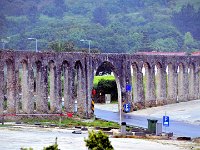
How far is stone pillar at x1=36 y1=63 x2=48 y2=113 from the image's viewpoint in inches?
2549

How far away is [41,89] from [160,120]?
1266 cm

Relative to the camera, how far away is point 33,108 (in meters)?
63.9

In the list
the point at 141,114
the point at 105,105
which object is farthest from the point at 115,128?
the point at 105,105

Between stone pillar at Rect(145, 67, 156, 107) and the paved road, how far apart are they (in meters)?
4.71

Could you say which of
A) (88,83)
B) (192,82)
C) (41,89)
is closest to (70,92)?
(88,83)

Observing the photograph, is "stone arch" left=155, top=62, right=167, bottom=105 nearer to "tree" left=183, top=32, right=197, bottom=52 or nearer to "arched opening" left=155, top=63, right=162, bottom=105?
"arched opening" left=155, top=63, right=162, bottom=105

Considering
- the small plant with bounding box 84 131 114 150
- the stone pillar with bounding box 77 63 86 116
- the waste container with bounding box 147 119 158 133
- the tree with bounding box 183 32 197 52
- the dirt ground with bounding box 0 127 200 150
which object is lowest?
the dirt ground with bounding box 0 127 200 150

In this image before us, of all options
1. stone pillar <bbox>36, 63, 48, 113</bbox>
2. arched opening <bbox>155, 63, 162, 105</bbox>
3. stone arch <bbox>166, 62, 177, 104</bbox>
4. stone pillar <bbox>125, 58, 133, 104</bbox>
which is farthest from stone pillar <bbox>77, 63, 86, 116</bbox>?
stone arch <bbox>166, 62, 177, 104</bbox>

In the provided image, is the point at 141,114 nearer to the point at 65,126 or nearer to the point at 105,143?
the point at 65,126

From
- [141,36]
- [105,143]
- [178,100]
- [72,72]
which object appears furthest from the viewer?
[141,36]

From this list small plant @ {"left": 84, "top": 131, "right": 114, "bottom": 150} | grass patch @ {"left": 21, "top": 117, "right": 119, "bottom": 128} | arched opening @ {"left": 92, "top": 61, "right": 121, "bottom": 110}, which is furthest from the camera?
arched opening @ {"left": 92, "top": 61, "right": 121, "bottom": 110}

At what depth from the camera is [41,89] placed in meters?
64.9

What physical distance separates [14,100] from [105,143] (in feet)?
95.5

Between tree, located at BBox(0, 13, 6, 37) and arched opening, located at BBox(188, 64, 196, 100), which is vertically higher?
tree, located at BBox(0, 13, 6, 37)
